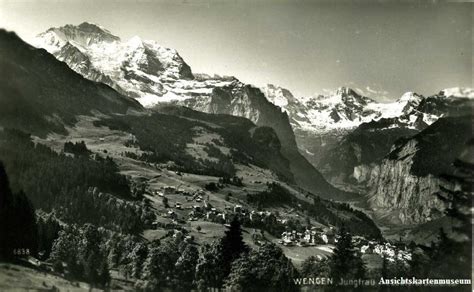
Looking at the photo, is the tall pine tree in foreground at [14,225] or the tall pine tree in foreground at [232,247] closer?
the tall pine tree in foreground at [14,225]

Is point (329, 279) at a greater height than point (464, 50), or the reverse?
point (464, 50)

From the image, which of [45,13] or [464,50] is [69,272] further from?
[464,50]

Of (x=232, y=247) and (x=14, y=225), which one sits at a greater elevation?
(x=232, y=247)

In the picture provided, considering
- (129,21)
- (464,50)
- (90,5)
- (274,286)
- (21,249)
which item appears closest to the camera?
(464,50)

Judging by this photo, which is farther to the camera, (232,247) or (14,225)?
(232,247)

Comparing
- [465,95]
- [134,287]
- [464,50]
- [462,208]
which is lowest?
[134,287]

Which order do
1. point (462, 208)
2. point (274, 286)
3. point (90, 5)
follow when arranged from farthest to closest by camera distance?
point (90, 5) → point (274, 286) → point (462, 208)

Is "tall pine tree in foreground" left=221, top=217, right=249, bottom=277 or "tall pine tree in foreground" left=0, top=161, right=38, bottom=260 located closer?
"tall pine tree in foreground" left=0, top=161, right=38, bottom=260

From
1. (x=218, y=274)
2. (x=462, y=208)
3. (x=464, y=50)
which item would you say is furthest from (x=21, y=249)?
(x=464, y=50)

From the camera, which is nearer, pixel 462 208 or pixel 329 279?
pixel 462 208
